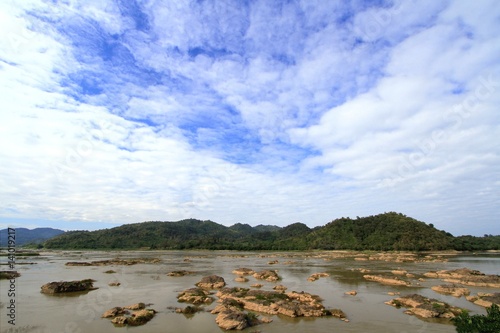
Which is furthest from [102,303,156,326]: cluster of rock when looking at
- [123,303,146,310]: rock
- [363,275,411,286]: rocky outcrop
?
[363,275,411,286]: rocky outcrop

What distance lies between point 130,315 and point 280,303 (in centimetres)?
1237

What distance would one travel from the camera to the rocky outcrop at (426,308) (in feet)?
81.6

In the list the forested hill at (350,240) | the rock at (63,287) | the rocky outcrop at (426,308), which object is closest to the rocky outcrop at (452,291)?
the rocky outcrop at (426,308)

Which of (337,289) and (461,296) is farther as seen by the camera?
(337,289)

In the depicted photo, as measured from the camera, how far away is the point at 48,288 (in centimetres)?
3512

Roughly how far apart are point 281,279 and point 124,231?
174761mm

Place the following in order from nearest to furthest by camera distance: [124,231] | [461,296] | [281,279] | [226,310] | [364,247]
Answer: [226,310] < [461,296] < [281,279] < [364,247] < [124,231]

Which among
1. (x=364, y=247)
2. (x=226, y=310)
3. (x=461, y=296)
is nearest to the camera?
(x=226, y=310)

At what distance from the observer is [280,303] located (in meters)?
26.7

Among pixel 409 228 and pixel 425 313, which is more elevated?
pixel 409 228

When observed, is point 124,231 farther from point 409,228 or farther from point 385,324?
point 385,324

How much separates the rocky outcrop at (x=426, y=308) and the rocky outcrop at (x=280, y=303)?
22.6 ft

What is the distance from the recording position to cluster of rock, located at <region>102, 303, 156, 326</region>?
23.0 m

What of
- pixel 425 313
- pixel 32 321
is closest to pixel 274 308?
pixel 425 313
